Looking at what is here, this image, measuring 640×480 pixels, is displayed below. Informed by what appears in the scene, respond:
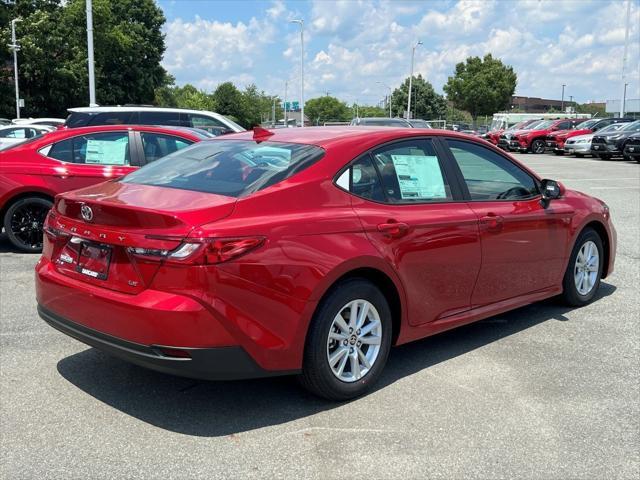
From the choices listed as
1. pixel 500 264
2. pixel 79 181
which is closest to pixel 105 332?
pixel 500 264

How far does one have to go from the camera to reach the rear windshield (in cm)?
379

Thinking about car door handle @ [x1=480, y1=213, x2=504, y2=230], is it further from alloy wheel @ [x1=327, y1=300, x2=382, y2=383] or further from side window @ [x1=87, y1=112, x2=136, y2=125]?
side window @ [x1=87, y1=112, x2=136, y2=125]

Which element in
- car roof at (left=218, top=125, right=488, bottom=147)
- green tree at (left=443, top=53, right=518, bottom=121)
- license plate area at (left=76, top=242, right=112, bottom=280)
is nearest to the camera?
license plate area at (left=76, top=242, right=112, bottom=280)

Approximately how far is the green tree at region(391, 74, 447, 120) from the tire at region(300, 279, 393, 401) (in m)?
83.1

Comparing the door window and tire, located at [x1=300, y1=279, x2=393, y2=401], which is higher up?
the door window

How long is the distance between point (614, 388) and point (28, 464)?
11.2 feet

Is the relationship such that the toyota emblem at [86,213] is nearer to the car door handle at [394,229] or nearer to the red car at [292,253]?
the red car at [292,253]

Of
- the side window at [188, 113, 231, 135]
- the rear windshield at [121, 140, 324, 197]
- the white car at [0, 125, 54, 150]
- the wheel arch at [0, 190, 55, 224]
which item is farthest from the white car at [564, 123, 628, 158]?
the rear windshield at [121, 140, 324, 197]

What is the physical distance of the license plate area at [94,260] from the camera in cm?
358

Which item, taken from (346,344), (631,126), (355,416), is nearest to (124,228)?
(346,344)

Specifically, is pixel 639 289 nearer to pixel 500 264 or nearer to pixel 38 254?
pixel 500 264

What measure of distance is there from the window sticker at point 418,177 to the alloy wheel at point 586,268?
193 cm

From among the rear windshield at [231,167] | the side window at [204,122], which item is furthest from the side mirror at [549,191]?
the side window at [204,122]

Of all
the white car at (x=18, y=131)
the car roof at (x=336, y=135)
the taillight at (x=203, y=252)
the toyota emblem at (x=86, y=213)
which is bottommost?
the taillight at (x=203, y=252)
